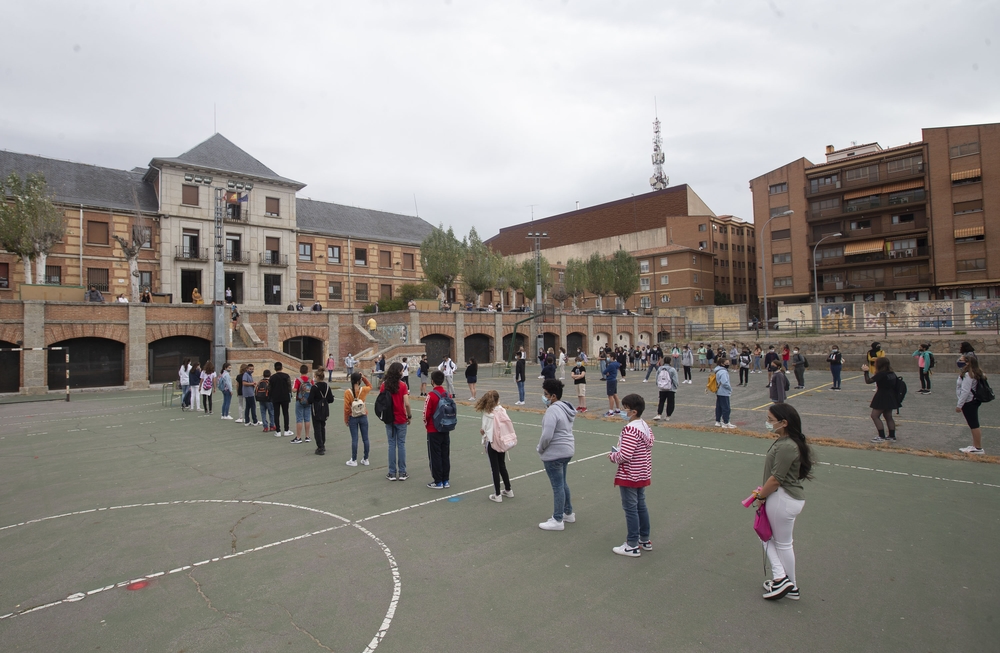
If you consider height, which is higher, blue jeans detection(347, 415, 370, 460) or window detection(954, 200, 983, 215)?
window detection(954, 200, 983, 215)

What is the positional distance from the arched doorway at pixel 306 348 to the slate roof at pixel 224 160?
14.2m

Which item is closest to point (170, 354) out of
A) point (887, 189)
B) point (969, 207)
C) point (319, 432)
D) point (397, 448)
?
point (319, 432)

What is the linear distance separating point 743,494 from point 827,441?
4.55 meters

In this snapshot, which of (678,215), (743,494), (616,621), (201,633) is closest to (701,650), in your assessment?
(616,621)

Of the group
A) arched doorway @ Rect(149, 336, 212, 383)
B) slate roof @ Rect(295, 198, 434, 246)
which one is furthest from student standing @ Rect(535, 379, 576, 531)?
slate roof @ Rect(295, 198, 434, 246)

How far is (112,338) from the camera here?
26.3 meters

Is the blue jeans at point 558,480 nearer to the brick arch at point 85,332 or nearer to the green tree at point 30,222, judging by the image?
the brick arch at point 85,332

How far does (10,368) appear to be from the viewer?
24.2 m

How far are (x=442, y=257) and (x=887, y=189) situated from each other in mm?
41337

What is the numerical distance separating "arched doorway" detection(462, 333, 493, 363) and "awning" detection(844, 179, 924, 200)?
3818 centimetres

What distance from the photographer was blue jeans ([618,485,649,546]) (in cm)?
539

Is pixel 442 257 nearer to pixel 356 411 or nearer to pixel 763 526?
pixel 356 411

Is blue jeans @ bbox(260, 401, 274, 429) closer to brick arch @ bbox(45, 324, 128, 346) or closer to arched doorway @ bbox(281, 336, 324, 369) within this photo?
brick arch @ bbox(45, 324, 128, 346)

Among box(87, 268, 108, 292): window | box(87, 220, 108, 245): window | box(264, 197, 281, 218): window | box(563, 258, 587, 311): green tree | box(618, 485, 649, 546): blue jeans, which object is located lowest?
box(618, 485, 649, 546): blue jeans
